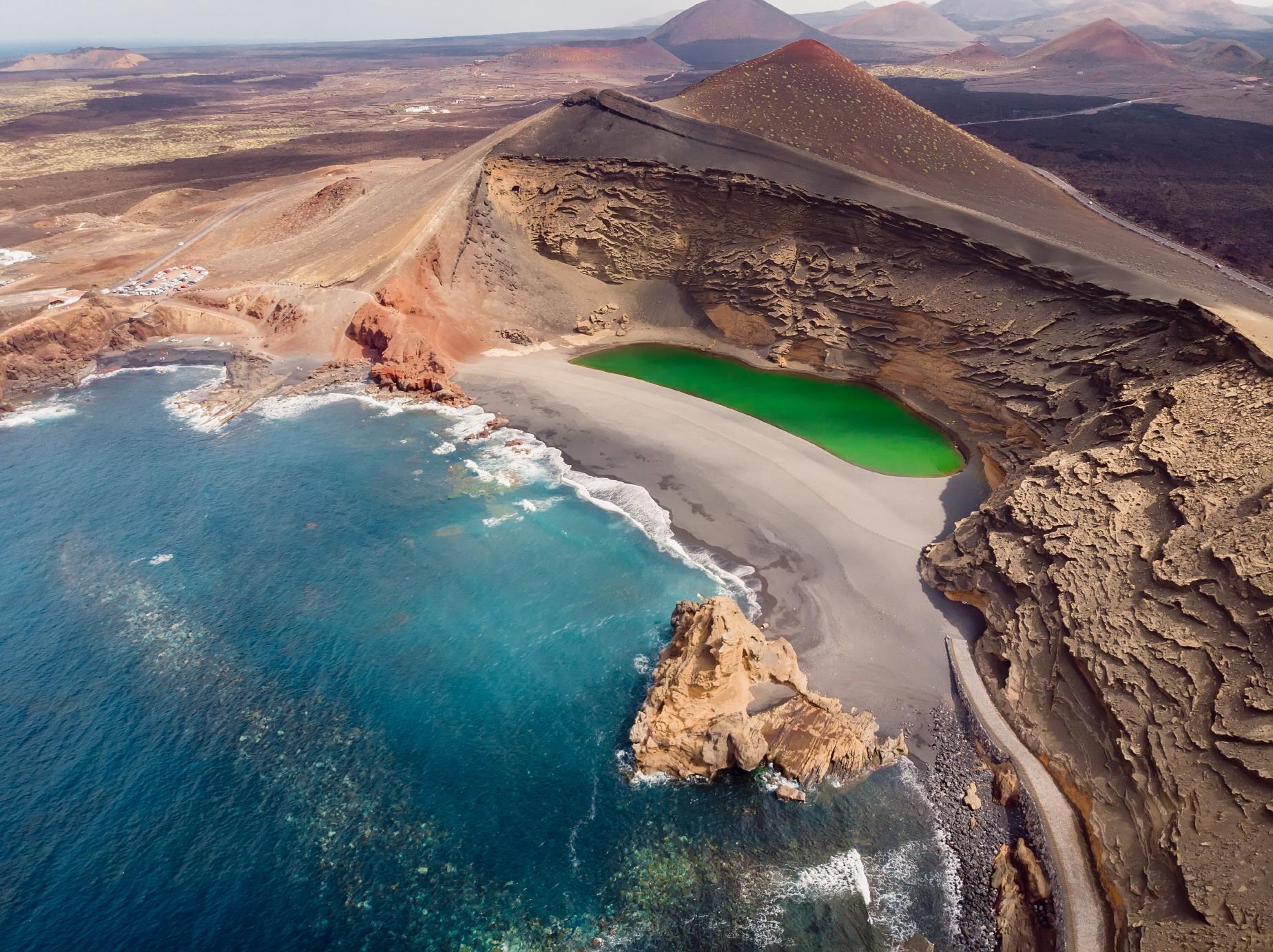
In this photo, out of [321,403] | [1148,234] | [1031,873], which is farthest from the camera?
[1148,234]

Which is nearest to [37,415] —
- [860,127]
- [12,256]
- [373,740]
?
[12,256]

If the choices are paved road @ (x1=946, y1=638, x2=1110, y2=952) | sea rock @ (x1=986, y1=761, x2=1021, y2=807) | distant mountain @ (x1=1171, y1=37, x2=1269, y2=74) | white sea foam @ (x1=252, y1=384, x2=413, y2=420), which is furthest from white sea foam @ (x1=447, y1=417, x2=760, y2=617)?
distant mountain @ (x1=1171, y1=37, x2=1269, y2=74)

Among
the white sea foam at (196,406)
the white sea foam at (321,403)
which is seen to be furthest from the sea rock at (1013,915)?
the white sea foam at (196,406)

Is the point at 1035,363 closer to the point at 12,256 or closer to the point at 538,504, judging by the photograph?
the point at 538,504

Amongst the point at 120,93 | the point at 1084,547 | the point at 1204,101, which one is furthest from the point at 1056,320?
the point at 120,93

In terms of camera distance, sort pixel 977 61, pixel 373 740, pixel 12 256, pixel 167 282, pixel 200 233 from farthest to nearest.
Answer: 1. pixel 977 61
2. pixel 200 233
3. pixel 12 256
4. pixel 167 282
5. pixel 373 740

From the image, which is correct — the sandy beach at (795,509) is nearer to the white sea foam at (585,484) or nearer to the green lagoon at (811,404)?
the white sea foam at (585,484)

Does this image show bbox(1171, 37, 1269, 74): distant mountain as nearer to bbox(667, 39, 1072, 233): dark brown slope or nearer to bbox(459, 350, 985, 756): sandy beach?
bbox(667, 39, 1072, 233): dark brown slope
